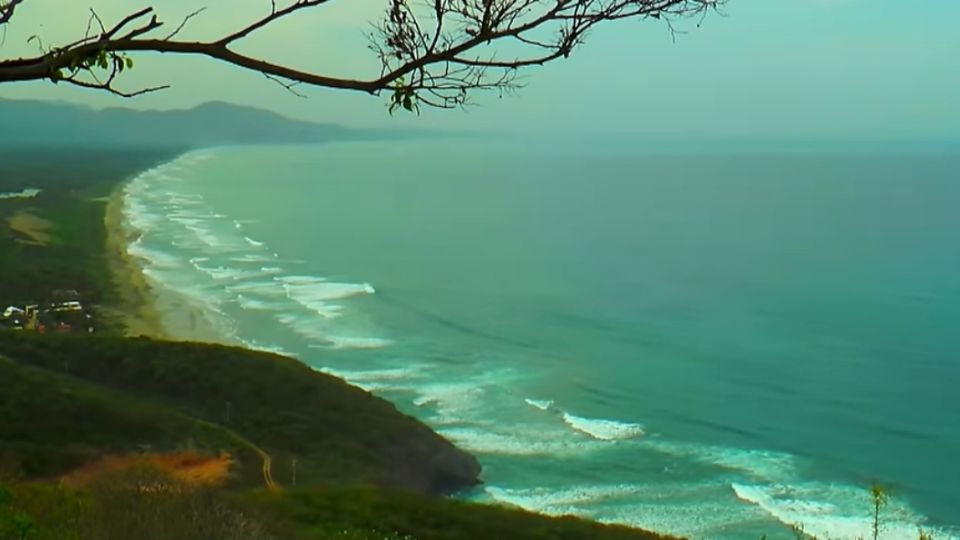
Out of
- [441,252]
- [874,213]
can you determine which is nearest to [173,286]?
[441,252]

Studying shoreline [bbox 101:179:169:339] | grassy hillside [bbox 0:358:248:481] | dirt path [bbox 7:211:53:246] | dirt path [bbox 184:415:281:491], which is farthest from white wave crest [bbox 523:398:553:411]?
dirt path [bbox 7:211:53:246]

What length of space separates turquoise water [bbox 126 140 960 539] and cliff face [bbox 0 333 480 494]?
243cm

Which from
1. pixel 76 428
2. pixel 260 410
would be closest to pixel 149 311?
pixel 260 410

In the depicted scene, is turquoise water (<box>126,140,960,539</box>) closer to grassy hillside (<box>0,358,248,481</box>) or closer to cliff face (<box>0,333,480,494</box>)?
cliff face (<box>0,333,480,494</box>)

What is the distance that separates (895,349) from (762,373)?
8.64 m

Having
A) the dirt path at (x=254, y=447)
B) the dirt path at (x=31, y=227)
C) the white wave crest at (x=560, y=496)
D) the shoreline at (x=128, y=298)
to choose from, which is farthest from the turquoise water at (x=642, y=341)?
the dirt path at (x=31, y=227)

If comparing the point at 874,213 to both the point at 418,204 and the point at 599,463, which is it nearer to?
the point at 418,204

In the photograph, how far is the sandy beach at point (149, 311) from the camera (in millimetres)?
55562

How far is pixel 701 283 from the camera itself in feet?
249

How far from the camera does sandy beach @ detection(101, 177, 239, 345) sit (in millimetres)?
55562

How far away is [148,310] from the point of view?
61.6 meters

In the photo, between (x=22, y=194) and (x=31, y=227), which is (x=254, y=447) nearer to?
(x=31, y=227)

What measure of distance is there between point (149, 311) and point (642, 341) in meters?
26.9

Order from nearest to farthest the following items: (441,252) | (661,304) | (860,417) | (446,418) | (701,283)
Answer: (446,418)
(860,417)
(661,304)
(701,283)
(441,252)
